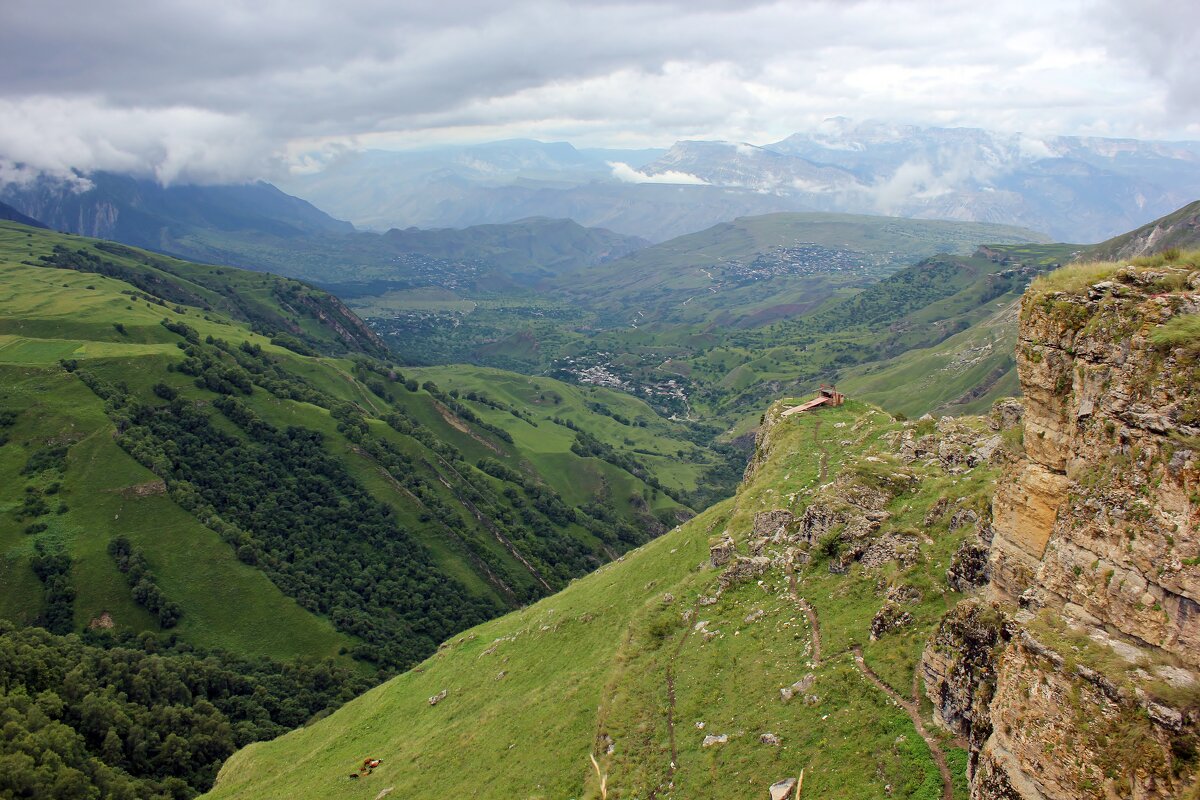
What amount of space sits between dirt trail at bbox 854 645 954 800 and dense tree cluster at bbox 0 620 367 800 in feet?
311

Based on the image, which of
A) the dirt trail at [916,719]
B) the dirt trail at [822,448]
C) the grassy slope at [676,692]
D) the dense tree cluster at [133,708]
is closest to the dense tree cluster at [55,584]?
the dense tree cluster at [133,708]

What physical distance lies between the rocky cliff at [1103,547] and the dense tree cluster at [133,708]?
10378 centimetres

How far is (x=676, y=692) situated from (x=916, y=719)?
54.4ft

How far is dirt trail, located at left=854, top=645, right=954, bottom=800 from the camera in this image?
2775 cm

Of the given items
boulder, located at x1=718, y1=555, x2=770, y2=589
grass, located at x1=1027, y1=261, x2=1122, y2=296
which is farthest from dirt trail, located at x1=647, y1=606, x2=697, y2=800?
grass, located at x1=1027, y1=261, x2=1122, y2=296

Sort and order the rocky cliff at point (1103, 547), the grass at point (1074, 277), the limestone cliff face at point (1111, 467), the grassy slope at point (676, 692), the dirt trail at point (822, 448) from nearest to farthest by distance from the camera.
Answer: the rocky cliff at point (1103, 547)
the limestone cliff face at point (1111, 467)
the grass at point (1074, 277)
the grassy slope at point (676, 692)
the dirt trail at point (822, 448)

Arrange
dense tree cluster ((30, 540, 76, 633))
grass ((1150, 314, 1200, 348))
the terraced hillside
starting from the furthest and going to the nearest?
the terraced hillside → dense tree cluster ((30, 540, 76, 633)) → grass ((1150, 314, 1200, 348))

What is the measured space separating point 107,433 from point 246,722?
3822 inches

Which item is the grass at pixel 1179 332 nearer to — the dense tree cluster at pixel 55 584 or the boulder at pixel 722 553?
the boulder at pixel 722 553

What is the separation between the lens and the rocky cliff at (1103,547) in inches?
730

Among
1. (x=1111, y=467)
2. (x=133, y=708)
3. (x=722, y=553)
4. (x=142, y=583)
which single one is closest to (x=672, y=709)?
(x=722, y=553)

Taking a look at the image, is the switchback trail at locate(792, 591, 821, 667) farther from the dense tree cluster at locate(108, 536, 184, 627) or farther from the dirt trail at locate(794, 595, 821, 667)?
the dense tree cluster at locate(108, 536, 184, 627)

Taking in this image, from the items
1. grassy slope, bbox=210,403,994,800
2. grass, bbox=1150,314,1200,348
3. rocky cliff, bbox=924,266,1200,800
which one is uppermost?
grass, bbox=1150,314,1200,348

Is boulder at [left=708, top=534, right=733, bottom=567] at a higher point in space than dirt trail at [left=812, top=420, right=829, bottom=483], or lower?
lower
